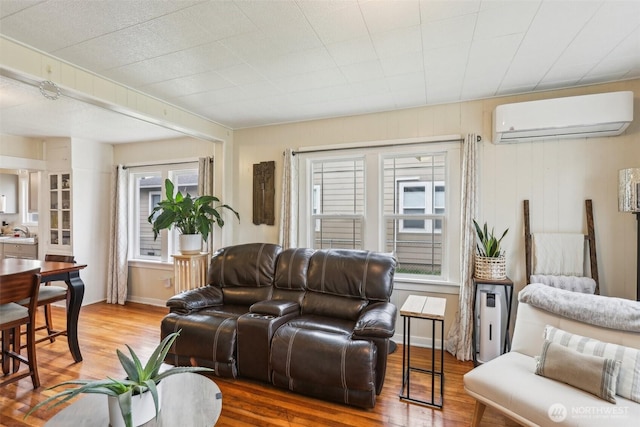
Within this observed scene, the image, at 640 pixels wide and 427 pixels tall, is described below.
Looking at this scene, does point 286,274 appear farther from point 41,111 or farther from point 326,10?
point 41,111

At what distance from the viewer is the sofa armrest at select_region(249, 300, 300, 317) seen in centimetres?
260

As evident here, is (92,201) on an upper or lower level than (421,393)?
upper

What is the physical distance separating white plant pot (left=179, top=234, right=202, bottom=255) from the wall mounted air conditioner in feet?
11.5

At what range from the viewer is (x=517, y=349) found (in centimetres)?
215

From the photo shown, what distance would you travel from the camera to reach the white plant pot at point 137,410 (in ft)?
4.25

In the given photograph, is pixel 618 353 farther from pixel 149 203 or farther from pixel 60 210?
pixel 60 210

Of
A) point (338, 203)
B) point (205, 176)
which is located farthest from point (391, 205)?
point (205, 176)

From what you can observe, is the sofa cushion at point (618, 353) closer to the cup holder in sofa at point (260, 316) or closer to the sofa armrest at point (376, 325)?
the sofa armrest at point (376, 325)

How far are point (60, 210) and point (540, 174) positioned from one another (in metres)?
6.30

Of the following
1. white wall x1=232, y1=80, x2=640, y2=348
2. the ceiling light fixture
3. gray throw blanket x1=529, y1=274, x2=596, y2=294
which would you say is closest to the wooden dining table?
the ceiling light fixture

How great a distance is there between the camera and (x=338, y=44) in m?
2.12

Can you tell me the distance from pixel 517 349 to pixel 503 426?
500mm

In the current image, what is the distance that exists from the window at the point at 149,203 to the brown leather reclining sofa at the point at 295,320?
73.2 inches

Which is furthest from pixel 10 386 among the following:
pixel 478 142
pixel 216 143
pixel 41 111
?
pixel 478 142
